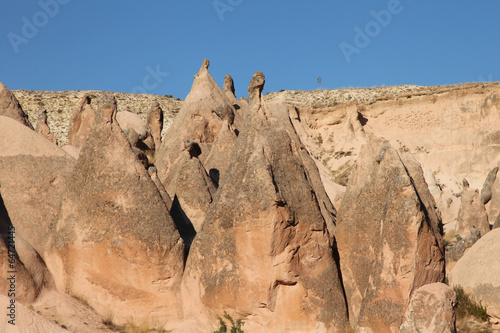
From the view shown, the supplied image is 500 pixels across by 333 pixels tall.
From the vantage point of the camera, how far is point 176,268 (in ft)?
31.3

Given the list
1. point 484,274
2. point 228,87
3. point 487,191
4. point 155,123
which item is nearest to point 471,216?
point 487,191

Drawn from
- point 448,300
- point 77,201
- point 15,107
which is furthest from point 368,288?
point 15,107

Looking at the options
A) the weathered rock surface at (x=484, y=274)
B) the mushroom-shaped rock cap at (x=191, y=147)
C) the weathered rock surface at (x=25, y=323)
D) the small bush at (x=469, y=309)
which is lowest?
the small bush at (x=469, y=309)

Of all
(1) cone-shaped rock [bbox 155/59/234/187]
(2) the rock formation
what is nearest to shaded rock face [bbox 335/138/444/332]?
(1) cone-shaped rock [bbox 155/59/234/187]

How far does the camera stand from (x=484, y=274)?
1014 centimetres

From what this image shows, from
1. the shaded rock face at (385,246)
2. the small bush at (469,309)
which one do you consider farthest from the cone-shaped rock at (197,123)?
the small bush at (469,309)

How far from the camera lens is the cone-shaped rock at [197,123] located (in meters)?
17.9

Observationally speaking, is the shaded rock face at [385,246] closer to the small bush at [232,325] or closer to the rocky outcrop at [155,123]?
the small bush at [232,325]

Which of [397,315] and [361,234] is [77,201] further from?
[397,315]

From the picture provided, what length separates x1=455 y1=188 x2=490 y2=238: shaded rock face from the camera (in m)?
16.4

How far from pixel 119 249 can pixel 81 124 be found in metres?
12.0

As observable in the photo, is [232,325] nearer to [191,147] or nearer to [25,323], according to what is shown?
[25,323]

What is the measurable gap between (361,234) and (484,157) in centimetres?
2203

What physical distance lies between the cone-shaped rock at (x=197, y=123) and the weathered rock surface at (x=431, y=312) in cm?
1030
